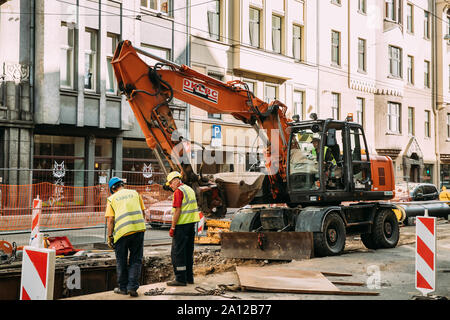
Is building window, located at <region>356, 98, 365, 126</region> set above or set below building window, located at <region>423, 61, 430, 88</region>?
below

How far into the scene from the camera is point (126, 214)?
25.5 feet

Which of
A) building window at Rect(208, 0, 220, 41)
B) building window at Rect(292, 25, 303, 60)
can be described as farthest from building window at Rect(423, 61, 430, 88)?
building window at Rect(208, 0, 220, 41)

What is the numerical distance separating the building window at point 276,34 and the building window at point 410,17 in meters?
12.9

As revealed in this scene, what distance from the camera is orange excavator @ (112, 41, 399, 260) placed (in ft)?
31.8

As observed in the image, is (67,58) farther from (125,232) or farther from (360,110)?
(360,110)

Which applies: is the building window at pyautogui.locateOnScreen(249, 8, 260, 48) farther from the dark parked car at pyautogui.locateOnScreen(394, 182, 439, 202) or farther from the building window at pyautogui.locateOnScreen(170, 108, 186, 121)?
the dark parked car at pyautogui.locateOnScreen(394, 182, 439, 202)

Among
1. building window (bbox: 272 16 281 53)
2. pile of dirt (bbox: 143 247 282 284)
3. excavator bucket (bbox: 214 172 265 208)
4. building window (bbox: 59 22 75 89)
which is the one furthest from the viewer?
building window (bbox: 272 16 281 53)

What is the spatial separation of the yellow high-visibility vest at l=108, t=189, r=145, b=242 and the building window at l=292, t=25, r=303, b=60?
2295 centimetres

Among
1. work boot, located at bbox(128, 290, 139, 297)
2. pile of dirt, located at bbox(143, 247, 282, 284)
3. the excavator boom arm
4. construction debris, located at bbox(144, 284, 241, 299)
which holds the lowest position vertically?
pile of dirt, located at bbox(143, 247, 282, 284)

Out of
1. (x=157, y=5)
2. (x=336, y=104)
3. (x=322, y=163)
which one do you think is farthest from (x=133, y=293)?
(x=336, y=104)

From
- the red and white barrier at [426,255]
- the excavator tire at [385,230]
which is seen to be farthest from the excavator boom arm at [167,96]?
the excavator tire at [385,230]

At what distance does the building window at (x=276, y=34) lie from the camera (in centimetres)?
2816

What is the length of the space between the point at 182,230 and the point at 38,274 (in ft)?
11.2
